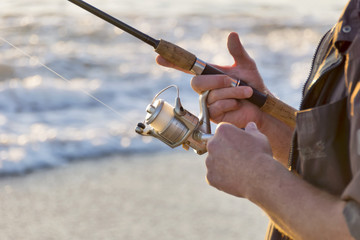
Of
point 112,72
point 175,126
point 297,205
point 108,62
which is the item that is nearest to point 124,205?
A: point 175,126

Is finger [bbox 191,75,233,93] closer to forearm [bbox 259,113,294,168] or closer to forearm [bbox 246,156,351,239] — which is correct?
forearm [bbox 259,113,294,168]

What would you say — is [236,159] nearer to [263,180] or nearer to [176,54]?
[263,180]

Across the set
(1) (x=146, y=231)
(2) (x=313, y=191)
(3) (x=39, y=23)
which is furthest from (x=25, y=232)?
(3) (x=39, y=23)

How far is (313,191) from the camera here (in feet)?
4.72

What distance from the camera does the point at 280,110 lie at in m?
2.18

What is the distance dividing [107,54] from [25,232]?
17.6 ft

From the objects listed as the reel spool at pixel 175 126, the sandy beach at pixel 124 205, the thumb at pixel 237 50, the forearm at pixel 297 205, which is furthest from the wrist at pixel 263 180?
the sandy beach at pixel 124 205

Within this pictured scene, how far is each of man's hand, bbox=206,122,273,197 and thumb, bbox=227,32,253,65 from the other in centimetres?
69

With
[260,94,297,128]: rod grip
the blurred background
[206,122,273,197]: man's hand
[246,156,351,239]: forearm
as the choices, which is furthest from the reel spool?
the blurred background

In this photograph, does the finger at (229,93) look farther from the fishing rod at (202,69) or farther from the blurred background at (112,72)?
the blurred background at (112,72)

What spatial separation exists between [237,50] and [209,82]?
213mm

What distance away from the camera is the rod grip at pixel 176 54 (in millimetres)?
2170

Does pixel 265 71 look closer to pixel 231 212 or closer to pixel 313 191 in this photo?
pixel 231 212

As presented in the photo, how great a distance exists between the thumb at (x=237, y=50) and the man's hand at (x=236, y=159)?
2.28ft
